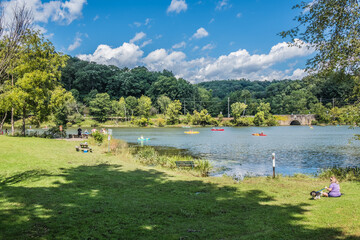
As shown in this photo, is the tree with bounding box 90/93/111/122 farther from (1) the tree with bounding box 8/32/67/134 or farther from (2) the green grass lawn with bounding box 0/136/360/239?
(2) the green grass lawn with bounding box 0/136/360/239

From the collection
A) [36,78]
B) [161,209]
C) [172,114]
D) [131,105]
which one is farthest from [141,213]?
[131,105]

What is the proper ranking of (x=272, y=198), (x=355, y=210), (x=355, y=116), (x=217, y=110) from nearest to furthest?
(x=355, y=210), (x=272, y=198), (x=355, y=116), (x=217, y=110)

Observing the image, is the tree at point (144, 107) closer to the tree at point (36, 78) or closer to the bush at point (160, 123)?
the bush at point (160, 123)

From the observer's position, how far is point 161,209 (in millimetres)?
8812

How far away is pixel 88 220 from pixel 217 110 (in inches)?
5307

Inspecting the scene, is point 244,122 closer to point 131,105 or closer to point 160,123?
point 160,123

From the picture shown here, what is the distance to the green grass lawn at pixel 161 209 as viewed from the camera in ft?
22.1

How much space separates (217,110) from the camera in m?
140

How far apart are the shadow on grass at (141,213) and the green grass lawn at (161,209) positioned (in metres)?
0.02

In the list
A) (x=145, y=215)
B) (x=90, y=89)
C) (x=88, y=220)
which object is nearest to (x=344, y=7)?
(x=145, y=215)

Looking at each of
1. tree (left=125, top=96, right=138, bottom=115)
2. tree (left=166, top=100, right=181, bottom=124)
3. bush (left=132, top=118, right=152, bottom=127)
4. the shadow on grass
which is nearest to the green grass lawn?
the shadow on grass

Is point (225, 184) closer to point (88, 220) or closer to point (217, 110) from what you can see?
point (88, 220)

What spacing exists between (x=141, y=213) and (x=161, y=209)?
2.63ft

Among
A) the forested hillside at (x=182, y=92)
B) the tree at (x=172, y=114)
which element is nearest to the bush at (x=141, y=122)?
→ the tree at (x=172, y=114)
